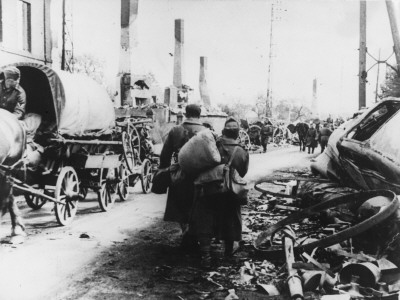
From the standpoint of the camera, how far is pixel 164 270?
4363mm

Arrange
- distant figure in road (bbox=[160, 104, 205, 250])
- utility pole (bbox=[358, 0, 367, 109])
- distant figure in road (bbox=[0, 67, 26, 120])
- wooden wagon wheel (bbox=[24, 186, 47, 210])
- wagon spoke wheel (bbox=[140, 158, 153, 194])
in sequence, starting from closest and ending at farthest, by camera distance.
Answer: distant figure in road (bbox=[160, 104, 205, 250]) → distant figure in road (bbox=[0, 67, 26, 120]) → wooden wagon wheel (bbox=[24, 186, 47, 210]) → wagon spoke wheel (bbox=[140, 158, 153, 194]) → utility pole (bbox=[358, 0, 367, 109])

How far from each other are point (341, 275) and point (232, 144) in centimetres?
183

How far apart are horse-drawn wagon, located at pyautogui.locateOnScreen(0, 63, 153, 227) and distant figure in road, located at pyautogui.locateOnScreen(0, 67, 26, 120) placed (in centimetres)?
36

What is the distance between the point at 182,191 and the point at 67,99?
278 centimetres

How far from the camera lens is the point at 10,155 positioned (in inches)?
192

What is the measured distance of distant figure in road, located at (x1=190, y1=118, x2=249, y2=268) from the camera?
4.68 m

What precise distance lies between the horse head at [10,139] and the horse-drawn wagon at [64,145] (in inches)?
4.3

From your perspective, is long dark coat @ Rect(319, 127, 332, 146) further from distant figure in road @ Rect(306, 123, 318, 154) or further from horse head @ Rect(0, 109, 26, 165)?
horse head @ Rect(0, 109, 26, 165)

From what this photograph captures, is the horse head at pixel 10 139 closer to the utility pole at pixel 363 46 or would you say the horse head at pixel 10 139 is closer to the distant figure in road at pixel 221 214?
the distant figure in road at pixel 221 214

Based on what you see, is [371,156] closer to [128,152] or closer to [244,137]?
[128,152]

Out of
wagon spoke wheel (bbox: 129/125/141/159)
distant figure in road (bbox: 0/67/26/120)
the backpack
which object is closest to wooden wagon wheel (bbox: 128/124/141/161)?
wagon spoke wheel (bbox: 129/125/141/159)

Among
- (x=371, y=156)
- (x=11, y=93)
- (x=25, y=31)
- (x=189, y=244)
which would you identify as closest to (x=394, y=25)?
(x=371, y=156)

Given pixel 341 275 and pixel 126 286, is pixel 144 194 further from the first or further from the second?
pixel 341 275

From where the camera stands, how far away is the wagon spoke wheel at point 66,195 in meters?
6.11
